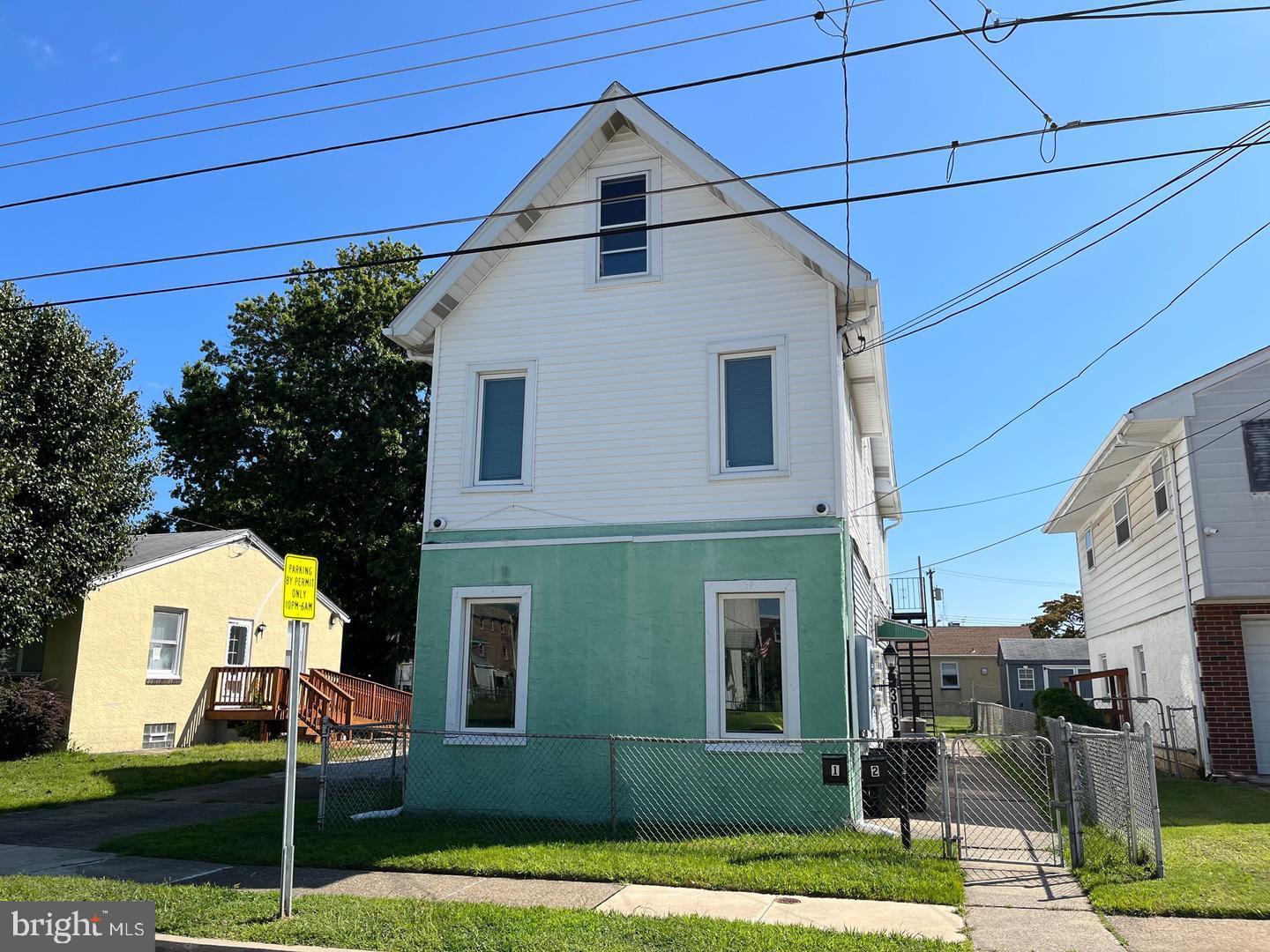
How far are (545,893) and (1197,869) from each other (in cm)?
570

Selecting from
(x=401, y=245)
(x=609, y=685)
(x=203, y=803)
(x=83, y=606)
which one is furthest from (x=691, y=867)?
(x=401, y=245)

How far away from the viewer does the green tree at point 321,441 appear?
31.6 metres

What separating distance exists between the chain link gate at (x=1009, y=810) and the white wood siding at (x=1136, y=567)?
3968mm

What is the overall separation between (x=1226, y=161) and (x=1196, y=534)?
7423 millimetres

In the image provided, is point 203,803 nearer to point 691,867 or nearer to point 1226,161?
point 691,867

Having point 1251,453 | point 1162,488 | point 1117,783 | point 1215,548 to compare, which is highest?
point 1251,453

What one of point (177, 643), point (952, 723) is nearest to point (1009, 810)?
point (177, 643)

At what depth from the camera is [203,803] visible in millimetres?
13336

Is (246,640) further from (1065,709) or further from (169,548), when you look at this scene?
(1065,709)

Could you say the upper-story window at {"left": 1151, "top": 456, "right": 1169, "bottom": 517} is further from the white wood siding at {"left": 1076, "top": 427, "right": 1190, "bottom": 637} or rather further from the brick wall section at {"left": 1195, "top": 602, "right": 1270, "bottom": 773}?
the brick wall section at {"left": 1195, "top": 602, "right": 1270, "bottom": 773}

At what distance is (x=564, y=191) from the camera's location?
13.6 meters

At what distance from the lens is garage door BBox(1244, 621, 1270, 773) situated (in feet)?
47.1

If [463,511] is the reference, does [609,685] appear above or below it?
below

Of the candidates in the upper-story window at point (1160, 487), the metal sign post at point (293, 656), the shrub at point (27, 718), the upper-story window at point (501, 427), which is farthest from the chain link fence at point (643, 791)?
the shrub at point (27, 718)
